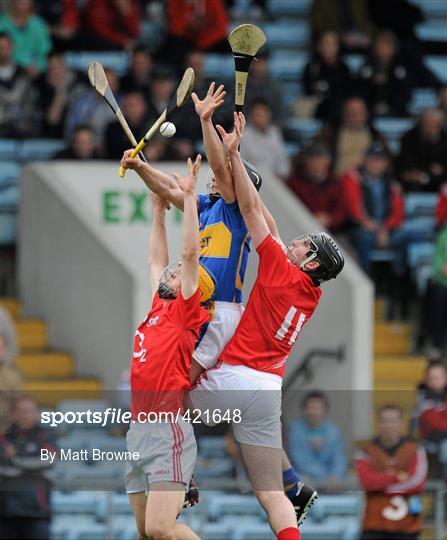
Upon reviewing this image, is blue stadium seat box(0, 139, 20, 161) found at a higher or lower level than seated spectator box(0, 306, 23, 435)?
higher

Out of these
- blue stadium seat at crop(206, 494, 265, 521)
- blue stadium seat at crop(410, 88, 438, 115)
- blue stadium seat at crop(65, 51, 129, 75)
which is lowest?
blue stadium seat at crop(206, 494, 265, 521)

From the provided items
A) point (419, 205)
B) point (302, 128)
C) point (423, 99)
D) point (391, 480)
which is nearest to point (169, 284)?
point (391, 480)

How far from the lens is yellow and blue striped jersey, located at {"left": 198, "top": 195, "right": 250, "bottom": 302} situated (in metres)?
10.9

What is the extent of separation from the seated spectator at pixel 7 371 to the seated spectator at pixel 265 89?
295 centimetres

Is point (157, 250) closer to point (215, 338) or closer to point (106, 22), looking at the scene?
point (215, 338)

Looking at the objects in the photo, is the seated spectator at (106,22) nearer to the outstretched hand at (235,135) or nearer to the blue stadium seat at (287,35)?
→ the blue stadium seat at (287,35)

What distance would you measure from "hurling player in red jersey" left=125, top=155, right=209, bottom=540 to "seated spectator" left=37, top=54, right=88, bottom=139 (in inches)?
223

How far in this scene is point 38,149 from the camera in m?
16.4

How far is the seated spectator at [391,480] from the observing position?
1365cm

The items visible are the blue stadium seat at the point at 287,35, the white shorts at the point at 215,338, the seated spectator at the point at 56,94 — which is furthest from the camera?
the blue stadium seat at the point at 287,35

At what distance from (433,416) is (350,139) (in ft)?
9.68

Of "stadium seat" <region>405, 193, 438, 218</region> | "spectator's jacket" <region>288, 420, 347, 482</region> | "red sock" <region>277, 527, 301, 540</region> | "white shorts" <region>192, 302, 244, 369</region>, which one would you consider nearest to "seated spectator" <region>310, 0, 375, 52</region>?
"stadium seat" <region>405, 193, 438, 218</region>

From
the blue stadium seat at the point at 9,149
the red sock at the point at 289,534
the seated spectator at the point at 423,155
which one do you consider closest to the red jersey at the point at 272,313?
the red sock at the point at 289,534

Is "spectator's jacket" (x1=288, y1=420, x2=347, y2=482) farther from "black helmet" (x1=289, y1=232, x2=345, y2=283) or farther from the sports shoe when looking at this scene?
"black helmet" (x1=289, y1=232, x2=345, y2=283)
